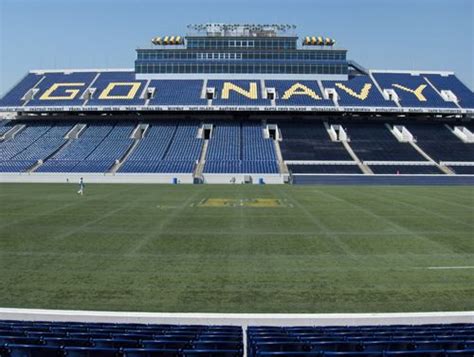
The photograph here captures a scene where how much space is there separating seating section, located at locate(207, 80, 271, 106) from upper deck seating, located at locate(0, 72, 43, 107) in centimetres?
2613

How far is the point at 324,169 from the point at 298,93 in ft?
56.6

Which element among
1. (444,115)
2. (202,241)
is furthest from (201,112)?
(202,241)

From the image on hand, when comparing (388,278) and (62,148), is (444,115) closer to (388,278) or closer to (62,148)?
(62,148)

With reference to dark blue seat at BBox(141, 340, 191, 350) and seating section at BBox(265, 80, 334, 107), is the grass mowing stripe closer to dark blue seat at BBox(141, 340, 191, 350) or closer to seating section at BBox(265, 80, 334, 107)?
dark blue seat at BBox(141, 340, 191, 350)

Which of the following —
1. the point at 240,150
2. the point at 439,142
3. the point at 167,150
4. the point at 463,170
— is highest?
the point at 439,142

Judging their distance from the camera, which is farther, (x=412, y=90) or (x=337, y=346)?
(x=412, y=90)

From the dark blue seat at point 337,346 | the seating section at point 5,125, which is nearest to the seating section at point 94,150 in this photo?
the seating section at point 5,125

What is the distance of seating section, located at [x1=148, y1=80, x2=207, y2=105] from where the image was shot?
214 feet

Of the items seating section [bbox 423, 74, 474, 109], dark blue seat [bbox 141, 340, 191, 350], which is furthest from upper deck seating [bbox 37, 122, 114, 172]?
dark blue seat [bbox 141, 340, 191, 350]

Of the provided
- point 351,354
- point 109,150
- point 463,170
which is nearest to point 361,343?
point 351,354

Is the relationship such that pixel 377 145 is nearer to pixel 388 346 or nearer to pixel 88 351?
pixel 388 346

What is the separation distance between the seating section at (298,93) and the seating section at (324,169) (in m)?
12.5

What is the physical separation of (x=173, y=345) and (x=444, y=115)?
6922 centimetres

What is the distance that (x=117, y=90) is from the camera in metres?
68.9
